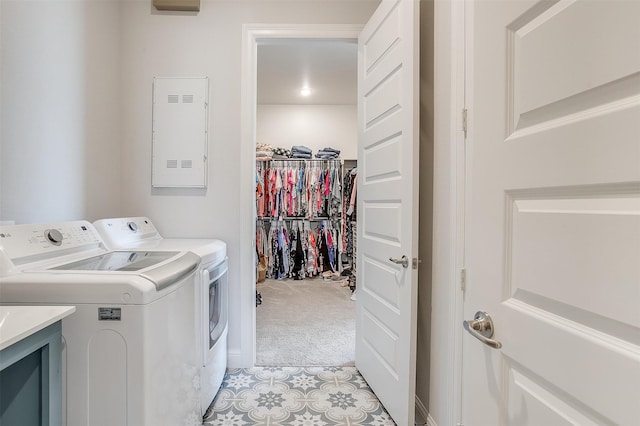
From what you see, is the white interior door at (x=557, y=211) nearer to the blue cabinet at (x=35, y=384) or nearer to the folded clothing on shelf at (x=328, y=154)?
the blue cabinet at (x=35, y=384)

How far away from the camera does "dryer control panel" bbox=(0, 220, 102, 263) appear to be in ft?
3.59

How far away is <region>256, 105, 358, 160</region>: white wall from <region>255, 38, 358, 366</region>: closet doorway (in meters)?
0.02

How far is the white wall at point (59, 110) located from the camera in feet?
4.41

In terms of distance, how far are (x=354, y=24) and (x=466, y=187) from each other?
161cm

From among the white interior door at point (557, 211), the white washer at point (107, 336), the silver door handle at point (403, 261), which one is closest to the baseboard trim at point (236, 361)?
the white washer at point (107, 336)

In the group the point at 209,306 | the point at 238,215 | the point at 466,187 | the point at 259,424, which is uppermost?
the point at 466,187

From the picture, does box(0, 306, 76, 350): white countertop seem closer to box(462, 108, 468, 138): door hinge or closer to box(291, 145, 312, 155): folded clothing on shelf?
box(462, 108, 468, 138): door hinge

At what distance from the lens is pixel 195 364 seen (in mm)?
1358

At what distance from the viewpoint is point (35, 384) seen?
833mm

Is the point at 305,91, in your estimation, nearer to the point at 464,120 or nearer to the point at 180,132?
the point at 180,132

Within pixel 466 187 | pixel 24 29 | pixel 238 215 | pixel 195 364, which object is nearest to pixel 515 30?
pixel 466 187

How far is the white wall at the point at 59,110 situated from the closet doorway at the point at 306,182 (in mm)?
1616

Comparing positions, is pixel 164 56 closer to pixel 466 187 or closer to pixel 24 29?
pixel 24 29

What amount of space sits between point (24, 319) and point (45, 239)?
1.96ft
